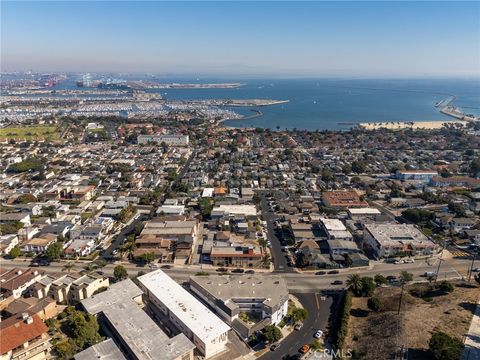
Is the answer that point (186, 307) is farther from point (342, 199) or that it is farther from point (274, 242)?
point (342, 199)

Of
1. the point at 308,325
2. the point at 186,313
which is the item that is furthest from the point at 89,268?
the point at 308,325

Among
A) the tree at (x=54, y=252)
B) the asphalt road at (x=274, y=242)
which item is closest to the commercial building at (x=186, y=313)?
the asphalt road at (x=274, y=242)

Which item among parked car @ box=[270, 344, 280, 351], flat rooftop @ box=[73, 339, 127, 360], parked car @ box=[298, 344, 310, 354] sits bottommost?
parked car @ box=[270, 344, 280, 351]

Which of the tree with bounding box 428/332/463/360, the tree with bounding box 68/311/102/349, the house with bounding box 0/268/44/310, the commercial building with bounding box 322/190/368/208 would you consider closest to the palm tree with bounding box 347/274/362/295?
the tree with bounding box 428/332/463/360

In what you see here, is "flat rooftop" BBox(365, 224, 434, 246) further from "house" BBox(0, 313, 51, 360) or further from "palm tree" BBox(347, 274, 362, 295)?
"house" BBox(0, 313, 51, 360)

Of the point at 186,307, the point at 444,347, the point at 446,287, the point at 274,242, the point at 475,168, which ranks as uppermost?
the point at 475,168

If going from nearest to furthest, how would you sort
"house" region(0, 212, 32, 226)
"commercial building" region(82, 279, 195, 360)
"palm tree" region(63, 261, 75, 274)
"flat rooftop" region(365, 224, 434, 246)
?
"commercial building" region(82, 279, 195, 360)
"palm tree" region(63, 261, 75, 274)
"flat rooftop" region(365, 224, 434, 246)
"house" region(0, 212, 32, 226)

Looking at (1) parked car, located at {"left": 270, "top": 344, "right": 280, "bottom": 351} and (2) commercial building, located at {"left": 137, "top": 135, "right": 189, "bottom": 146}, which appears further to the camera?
(2) commercial building, located at {"left": 137, "top": 135, "right": 189, "bottom": 146}
